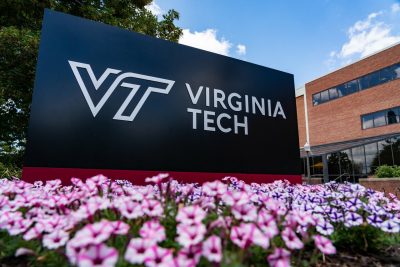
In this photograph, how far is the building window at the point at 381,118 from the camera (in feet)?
76.0

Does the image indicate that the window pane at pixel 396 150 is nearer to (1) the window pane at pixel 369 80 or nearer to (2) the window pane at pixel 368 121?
(2) the window pane at pixel 368 121

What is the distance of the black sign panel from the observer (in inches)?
172

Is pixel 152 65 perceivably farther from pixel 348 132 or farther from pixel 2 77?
pixel 348 132

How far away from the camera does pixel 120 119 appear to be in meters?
4.72

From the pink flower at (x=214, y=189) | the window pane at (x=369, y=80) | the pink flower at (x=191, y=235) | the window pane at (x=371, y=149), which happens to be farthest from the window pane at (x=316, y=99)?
the pink flower at (x=191, y=235)

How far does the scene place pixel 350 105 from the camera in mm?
27047

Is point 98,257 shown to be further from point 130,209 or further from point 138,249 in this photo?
point 130,209

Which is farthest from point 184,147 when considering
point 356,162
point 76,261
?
point 356,162

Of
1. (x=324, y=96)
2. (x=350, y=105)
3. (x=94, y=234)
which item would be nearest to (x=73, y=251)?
(x=94, y=234)

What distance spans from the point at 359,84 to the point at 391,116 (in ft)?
14.7

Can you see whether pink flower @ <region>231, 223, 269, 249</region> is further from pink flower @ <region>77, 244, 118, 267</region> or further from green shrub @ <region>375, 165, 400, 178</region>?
green shrub @ <region>375, 165, 400, 178</region>

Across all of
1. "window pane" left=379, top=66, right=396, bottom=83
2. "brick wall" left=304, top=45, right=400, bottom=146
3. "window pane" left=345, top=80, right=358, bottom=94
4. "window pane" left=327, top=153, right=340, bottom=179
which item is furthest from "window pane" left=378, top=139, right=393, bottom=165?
"window pane" left=345, top=80, right=358, bottom=94

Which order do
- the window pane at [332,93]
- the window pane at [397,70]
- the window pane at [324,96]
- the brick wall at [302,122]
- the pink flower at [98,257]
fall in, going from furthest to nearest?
the brick wall at [302,122] → the window pane at [324,96] → the window pane at [332,93] → the window pane at [397,70] → the pink flower at [98,257]

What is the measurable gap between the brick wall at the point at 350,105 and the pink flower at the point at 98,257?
26.7 m
